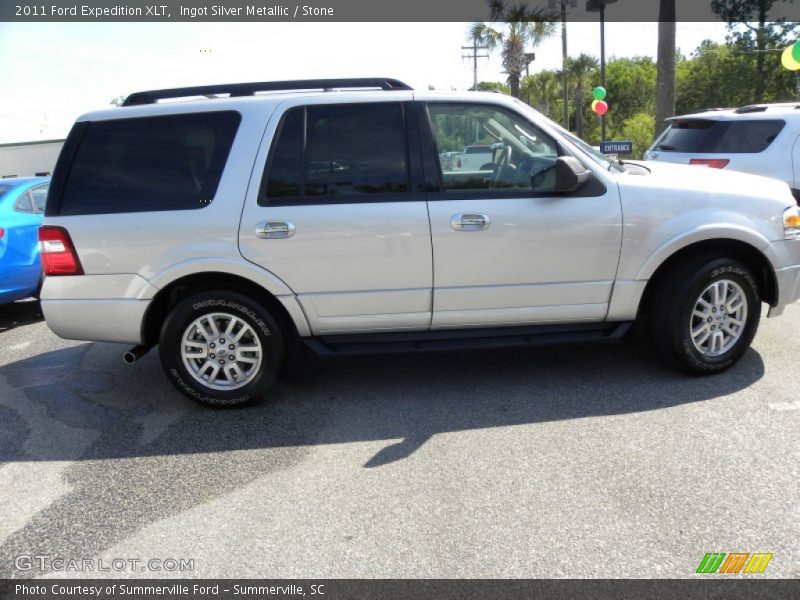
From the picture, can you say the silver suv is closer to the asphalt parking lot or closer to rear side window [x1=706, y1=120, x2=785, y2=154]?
the asphalt parking lot

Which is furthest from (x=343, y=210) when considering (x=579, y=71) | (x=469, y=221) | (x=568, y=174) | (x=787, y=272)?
(x=579, y=71)

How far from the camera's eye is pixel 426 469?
11.8 feet

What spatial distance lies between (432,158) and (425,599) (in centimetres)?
275

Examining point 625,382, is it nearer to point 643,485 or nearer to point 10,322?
point 643,485

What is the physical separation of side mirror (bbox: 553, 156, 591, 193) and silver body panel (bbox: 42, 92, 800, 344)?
0.39 ft

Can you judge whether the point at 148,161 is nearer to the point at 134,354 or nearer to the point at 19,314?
the point at 134,354

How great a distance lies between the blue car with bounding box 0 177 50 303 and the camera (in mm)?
7020

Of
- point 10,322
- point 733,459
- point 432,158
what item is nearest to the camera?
point 733,459

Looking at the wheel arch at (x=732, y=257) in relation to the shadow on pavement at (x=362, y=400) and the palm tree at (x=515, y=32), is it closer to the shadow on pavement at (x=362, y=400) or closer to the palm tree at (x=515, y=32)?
the shadow on pavement at (x=362, y=400)

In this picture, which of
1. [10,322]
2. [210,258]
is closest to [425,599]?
[210,258]

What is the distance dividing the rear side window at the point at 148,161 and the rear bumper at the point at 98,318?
2.02 ft

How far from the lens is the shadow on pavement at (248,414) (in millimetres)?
3432

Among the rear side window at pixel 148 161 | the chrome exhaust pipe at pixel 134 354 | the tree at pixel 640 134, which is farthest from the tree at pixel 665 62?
the tree at pixel 640 134

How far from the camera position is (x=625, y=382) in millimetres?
4684
